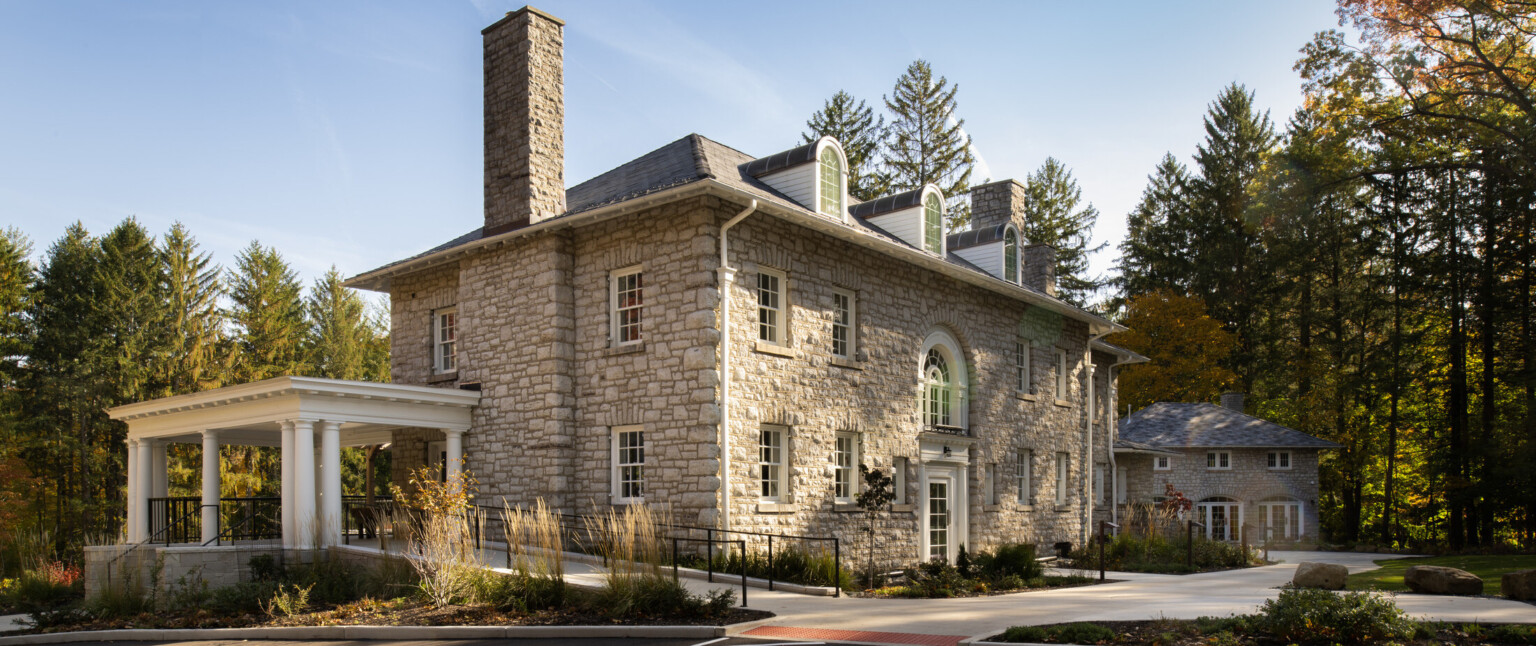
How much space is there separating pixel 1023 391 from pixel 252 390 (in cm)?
1594

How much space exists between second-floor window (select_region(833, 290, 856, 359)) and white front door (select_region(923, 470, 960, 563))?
351cm

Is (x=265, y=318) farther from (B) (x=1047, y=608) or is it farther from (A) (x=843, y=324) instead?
(B) (x=1047, y=608)

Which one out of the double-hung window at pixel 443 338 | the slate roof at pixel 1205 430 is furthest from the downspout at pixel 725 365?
the slate roof at pixel 1205 430

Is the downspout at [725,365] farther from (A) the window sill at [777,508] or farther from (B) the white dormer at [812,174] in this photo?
(B) the white dormer at [812,174]

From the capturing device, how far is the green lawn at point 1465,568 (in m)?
15.9

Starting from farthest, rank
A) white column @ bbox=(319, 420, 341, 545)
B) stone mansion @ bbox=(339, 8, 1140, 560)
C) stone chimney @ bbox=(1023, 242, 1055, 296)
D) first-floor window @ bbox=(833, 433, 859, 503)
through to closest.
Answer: stone chimney @ bbox=(1023, 242, 1055, 296) → first-floor window @ bbox=(833, 433, 859, 503) → stone mansion @ bbox=(339, 8, 1140, 560) → white column @ bbox=(319, 420, 341, 545)

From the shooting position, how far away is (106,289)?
3291 cm

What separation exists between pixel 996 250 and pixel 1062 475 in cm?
598

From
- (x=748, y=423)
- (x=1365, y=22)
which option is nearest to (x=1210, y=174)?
(x=1365, y=22)

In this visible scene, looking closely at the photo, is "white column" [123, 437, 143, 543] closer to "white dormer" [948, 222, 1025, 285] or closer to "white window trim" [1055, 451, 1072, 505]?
"white dormer" [948, 222, 1025, 285]

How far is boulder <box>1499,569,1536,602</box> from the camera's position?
1314 cm

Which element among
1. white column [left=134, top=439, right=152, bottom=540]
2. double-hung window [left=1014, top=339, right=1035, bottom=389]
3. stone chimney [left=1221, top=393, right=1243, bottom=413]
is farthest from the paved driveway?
stone chimney [left=1221, top=393, right=1243, bottom=413]

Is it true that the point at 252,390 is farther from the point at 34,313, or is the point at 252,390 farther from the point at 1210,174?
the point at 1210,174

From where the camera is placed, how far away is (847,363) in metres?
17.7
